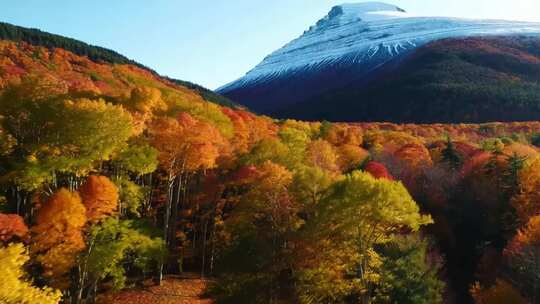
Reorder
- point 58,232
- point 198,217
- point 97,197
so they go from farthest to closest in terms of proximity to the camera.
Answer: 1. point 198,217
2. point 97,197
3. point 58,232

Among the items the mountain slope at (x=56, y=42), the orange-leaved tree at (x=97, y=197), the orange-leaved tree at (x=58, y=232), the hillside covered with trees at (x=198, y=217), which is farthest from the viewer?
the mountain slope at (x=56, y=42)

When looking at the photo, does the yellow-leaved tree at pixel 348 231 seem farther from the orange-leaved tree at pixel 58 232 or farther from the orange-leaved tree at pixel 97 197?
the orange-leaved tree at pixel 58 232

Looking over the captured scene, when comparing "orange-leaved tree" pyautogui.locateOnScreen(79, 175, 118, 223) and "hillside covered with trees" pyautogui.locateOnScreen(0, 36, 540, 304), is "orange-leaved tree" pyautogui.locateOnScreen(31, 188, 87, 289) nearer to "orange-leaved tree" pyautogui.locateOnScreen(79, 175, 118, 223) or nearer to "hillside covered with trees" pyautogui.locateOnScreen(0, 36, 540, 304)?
"hillside covered with trees" pyautogui.locateOnScreen(0, 36, 540, 304)

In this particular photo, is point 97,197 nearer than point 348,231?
No

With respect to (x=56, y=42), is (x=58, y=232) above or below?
below

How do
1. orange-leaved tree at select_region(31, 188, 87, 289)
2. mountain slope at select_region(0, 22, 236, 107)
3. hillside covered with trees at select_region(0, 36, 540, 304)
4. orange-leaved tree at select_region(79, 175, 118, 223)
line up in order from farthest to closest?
mountain slope at select_region(0, 22, 236, 107) < orange-leaved tree at select_region(79, 175, 118, 223) < hillside covered with trees at select_region(0, 36, 540, 304) < orange-leaved tree at select_region(31, 188, 87, 289)

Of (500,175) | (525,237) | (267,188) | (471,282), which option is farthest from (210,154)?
(500,175)

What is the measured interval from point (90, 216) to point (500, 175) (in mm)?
37838

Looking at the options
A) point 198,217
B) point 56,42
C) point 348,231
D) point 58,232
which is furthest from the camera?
point 56,42

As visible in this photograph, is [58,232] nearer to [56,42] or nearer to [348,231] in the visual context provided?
[348,231]

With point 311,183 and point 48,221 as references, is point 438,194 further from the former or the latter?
point 48,221

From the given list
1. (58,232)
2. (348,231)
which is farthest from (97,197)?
(348,231)

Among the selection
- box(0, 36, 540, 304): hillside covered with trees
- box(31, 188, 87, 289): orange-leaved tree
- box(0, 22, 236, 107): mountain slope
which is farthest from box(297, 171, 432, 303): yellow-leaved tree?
box(0, 22, 236, 107): mountain slope

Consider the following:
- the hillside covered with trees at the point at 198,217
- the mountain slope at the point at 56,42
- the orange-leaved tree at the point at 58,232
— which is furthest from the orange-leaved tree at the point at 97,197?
the mountain slope at the point at 56,42
